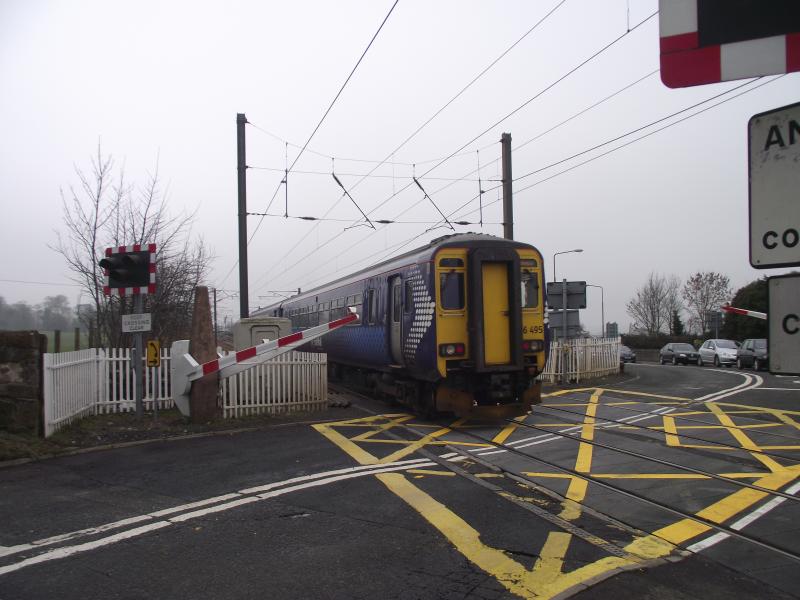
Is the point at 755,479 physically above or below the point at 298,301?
below

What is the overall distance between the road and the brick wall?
110cm

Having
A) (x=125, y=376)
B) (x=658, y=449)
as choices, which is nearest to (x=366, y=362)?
(x=125, y=376)

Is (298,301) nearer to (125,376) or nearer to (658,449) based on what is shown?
(125,376)

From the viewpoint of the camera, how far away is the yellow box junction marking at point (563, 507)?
169 inches

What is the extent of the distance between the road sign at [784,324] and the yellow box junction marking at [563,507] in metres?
2.47

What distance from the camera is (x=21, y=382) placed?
8.98 meters

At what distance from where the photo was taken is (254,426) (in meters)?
10.9

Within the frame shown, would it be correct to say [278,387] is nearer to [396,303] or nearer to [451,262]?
[396,303]

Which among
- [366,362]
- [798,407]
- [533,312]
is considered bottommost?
[798,407]

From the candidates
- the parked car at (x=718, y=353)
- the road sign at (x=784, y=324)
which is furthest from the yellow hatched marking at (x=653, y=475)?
the parked car at (x=718, y=353)

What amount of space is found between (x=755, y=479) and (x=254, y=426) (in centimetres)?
780

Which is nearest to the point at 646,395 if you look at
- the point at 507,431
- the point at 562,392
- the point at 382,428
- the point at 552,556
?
the point at 562,392

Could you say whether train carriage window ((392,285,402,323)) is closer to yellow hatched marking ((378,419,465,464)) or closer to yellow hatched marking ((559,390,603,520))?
yellow hatched marking ((378,419,465,464))

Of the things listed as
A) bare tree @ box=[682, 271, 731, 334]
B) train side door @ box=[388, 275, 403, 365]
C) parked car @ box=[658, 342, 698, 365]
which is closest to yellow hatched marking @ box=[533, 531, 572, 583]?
train side door @ box=[388, 275, 403, 365]
